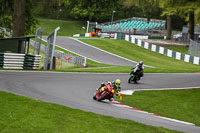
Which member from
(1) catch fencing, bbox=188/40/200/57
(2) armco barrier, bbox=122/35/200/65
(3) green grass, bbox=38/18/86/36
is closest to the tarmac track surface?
(2) armco barrier, bbox=122/35/200/65

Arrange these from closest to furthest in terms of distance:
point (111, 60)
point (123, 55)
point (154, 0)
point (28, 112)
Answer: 1. point (28, 112)
2. point (111, 60)
3. point (123, 55)
4. point (154, 0)

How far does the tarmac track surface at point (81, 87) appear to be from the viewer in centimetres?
1254

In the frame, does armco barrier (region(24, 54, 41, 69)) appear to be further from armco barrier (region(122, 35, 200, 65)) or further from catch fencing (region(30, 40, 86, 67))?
armco barrier (region(122, 35, 200, 65))

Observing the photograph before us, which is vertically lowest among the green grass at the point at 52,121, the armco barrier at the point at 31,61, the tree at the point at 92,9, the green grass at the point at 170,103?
the green grass at the point at 170,103

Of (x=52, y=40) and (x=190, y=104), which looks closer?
(x=190, y=104)

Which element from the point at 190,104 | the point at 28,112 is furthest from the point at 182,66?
the point at 28,112

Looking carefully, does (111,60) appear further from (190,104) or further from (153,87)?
(190,104)

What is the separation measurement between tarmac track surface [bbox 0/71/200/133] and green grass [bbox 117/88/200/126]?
1512mm

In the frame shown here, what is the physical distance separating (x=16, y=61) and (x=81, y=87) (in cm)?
670

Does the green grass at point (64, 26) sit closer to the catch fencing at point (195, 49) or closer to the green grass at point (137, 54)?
the green grass at point (137, 54)

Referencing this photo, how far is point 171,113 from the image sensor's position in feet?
50.2

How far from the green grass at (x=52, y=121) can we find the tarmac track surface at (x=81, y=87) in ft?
4.78

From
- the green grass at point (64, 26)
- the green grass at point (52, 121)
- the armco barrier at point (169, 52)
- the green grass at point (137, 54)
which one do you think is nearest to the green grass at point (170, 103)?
the green grass at point (52, 121)

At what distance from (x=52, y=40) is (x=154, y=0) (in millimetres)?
32060
